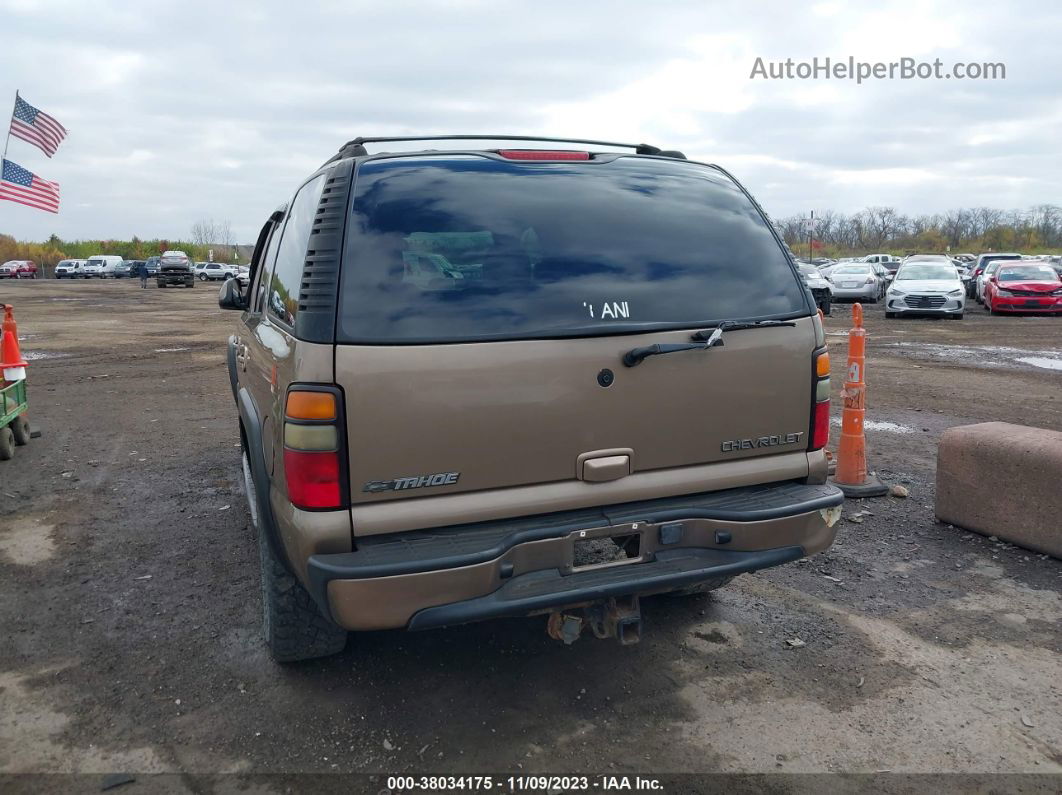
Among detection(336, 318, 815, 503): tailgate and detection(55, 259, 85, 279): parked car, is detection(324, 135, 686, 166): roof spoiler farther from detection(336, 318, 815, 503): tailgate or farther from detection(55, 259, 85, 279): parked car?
detection(55, 259, 85, 279): parked car

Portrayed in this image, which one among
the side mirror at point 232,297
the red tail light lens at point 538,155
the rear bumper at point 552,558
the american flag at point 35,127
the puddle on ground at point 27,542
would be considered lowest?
the puddle on ground at point 27,542

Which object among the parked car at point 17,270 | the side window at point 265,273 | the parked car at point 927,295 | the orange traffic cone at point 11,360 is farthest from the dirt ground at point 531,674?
the parked car at point 17,270

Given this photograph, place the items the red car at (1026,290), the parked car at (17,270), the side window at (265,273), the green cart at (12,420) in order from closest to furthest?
1. the side window at (265,273)
2. the green cart at (12,420)
3. the red car at (1026,290)
4. the parked car at (17,270)

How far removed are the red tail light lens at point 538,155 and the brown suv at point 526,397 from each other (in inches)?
0.8

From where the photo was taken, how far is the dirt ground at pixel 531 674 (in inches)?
→ 116

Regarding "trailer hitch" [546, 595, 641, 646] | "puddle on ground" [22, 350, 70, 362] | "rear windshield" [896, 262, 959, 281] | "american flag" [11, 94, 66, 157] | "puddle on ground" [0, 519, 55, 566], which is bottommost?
"puddle on ground" [0, 519, 55, 566]

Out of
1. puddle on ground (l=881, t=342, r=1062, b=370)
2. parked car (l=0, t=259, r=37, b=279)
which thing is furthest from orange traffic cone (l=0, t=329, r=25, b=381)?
parked car (l=0, t=259, r=37, b=279)

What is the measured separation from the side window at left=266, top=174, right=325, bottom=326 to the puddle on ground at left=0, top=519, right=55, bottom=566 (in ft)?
7.43

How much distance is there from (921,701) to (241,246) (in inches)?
4242

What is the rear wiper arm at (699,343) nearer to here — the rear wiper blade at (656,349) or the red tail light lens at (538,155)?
the rear wiper blade at (656,349)

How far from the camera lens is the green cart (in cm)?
702

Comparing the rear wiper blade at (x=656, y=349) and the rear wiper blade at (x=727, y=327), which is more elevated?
the rear wiper blade at (x=727, y=327)

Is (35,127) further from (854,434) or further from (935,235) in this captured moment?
(935,235)

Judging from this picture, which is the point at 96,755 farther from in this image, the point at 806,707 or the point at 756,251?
the point at 756,251
